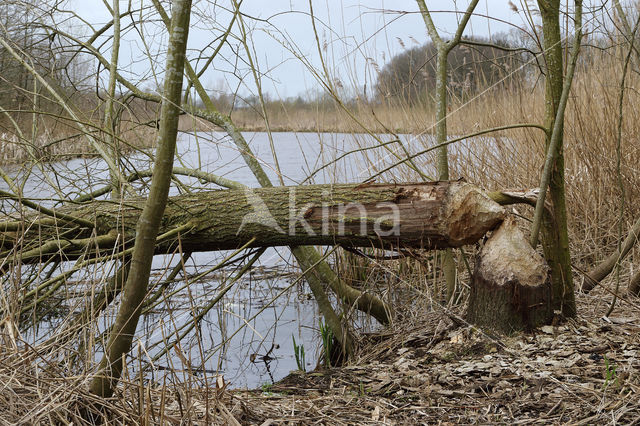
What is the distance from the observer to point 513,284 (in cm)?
261

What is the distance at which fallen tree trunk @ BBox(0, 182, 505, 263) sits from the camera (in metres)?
2.65

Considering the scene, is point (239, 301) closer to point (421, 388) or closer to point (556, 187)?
point (421, 388)

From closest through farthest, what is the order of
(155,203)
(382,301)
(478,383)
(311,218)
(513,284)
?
(155,203), (478,383), (513,284), (311,218), (382,301)

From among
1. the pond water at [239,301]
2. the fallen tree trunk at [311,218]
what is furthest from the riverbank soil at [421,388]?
the pond water at [239,301]

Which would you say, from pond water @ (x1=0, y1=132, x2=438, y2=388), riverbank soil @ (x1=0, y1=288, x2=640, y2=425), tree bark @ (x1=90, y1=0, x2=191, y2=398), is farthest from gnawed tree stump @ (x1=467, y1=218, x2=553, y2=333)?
tree bark @ (x1=90, y1=0, x2=191, y2=398)

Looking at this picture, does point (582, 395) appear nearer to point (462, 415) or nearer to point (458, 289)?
point (462, 415)

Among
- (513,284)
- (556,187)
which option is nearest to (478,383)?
(513,284)

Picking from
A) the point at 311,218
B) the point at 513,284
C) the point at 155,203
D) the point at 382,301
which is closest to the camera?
the point at 155,203

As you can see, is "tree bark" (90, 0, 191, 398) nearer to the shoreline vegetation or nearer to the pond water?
the shoreline vegetation

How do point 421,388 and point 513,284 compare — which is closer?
point 421,388

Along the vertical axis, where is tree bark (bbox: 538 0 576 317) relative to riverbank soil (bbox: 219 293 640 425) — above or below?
above

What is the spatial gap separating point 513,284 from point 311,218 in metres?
0.94

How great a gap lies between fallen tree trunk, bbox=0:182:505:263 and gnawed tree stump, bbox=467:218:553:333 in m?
0.11

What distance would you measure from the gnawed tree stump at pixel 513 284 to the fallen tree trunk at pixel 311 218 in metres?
0.11
